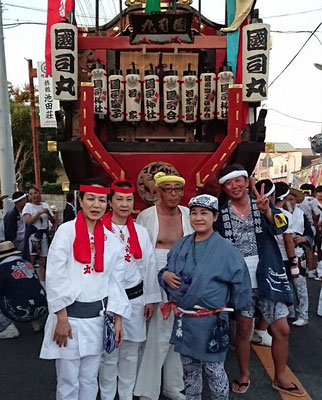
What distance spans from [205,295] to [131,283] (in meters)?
0.62

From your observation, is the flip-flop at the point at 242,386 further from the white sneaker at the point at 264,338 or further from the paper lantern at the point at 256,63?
the paper lantern at the point at 256,63

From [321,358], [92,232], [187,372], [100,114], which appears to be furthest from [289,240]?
[100,114]

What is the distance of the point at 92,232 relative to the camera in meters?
2.38

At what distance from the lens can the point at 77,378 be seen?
229 cm

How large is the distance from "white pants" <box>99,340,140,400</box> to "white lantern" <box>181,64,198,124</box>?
2.62 meters

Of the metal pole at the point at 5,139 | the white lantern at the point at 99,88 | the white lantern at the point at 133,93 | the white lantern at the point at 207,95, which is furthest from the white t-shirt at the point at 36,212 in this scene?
the metal pole at the point at 5,139

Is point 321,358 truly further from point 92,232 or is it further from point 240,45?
point 240,45

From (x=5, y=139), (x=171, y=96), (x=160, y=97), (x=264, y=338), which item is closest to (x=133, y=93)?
(x=160, y=97)

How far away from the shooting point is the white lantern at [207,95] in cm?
428

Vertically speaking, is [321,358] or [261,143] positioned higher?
[261,143]

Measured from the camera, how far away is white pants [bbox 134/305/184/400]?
9.09 ft

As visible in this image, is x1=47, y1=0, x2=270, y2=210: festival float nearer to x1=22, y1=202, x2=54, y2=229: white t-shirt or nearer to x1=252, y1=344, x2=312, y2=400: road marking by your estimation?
x1=22, y1=202, x2=54, y2=229: white t-shirt

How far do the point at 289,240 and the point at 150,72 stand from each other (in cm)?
233

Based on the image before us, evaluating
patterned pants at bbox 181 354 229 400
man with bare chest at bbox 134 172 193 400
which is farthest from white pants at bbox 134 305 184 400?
patterned pants at bbox 181 354 229 400
